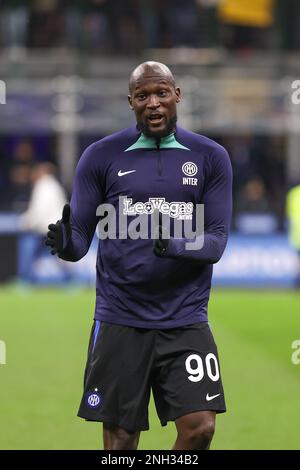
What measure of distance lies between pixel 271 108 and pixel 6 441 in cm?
1772

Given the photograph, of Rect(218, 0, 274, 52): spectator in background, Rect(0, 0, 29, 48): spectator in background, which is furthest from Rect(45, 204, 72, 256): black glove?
Rect(0, 0, 29, 48): spectator in background

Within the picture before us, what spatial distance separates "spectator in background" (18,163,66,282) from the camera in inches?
865

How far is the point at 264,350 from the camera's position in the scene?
13.5 m

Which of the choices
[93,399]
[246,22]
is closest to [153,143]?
[93,399]

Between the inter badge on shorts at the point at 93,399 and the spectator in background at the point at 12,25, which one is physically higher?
the spectator in background at the point at 12,25

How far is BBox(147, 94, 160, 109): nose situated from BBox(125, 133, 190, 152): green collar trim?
229 millimetres

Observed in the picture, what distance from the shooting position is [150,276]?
600 cm

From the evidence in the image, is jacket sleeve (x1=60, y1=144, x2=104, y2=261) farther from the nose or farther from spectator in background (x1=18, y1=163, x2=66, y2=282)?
spectator in background (x1=18, y1=163, x2=66, y2=282)

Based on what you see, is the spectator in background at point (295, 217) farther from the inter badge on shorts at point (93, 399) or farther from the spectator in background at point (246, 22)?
the inter badge on shorts at point (93, 399)

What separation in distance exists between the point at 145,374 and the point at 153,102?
1.38 meters

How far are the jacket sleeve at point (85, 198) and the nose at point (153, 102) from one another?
0.39m

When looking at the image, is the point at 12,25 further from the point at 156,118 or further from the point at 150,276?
the point at 150,276

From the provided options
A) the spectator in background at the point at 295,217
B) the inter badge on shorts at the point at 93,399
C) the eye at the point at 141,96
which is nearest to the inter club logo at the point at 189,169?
the eye at the point at 141,96

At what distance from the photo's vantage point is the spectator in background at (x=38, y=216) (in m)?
22.0
